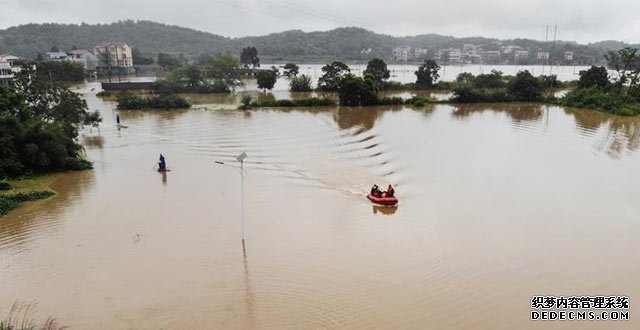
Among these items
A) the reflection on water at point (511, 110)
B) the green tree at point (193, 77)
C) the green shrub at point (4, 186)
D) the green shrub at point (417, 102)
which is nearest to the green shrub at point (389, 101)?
the green shrub at point (417, 102)

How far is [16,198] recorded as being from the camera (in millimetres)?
14227

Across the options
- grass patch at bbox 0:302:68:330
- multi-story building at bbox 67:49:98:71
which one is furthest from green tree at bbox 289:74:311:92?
multi-story building at bbox 67:49:98:71

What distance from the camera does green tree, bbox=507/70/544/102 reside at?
4234 cm

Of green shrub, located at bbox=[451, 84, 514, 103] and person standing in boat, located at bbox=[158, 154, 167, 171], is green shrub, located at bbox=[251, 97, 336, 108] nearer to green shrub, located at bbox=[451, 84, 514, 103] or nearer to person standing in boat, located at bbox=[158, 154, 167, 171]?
green shrub, located at bbox=[451, 84, 514, 103]

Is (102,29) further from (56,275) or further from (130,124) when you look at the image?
(56,275)

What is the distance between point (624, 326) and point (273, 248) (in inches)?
287

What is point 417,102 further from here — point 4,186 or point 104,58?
point 104,58

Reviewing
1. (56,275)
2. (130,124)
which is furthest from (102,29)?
(56,275)

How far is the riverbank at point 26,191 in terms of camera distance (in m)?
13.7

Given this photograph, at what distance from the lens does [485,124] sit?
3017 centimetres

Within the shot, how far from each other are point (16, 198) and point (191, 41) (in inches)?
6077

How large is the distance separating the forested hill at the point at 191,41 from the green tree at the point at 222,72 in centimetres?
8109

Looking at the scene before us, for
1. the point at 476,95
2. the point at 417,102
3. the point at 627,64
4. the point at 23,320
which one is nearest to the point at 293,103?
the point at 417,102

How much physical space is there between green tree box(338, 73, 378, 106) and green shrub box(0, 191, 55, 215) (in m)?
25.7
